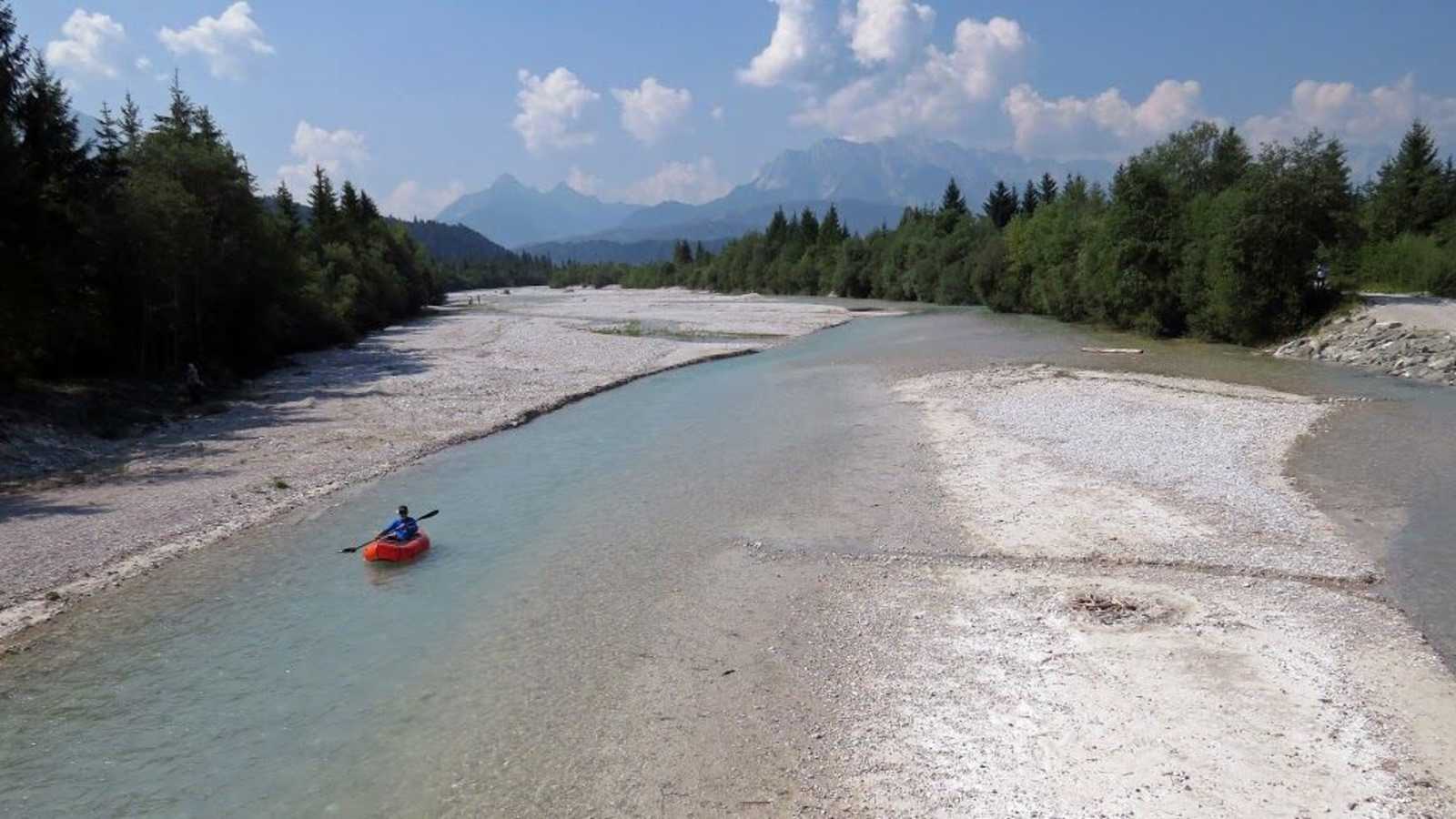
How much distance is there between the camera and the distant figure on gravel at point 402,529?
16.5 m

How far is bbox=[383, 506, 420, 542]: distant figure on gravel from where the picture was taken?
54.1ft

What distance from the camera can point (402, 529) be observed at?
16.6 m

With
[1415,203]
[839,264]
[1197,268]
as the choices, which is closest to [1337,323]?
[1197,268]

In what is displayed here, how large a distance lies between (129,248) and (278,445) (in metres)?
14.7

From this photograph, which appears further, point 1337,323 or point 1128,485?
point 1337,323

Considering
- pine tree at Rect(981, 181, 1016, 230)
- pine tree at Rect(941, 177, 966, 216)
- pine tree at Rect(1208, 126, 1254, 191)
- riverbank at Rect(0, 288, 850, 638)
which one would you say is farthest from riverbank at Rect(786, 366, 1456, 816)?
pine tree at Rect(941, 177, 966, 216)

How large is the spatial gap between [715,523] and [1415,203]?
75.9 metres

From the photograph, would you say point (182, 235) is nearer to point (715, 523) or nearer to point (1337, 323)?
point (715, 523)

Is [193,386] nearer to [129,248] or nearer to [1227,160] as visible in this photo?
[129,248]

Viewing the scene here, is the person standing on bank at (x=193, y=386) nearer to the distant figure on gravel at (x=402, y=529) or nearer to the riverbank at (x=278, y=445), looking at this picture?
the riverbank at (x=278, y=445)

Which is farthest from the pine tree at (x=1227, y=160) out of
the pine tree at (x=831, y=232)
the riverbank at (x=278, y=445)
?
the pine tree at (x=831, y=232)

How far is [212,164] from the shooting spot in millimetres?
40875

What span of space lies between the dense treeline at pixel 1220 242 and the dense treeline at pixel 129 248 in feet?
174

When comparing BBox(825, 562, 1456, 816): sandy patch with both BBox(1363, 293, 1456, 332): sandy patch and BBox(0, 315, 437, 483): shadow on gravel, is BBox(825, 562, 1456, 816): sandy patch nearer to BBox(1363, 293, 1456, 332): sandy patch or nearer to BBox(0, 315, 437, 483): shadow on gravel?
BBox(0, 315, 437, 483): shadow on gravel
